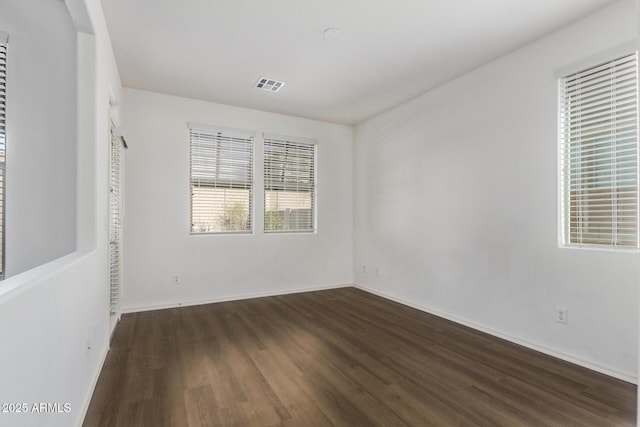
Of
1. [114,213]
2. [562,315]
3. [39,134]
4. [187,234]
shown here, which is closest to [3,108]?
[39,134]

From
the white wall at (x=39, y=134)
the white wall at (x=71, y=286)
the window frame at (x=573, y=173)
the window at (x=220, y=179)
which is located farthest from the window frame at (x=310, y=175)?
the window frame at (x=573, y=173)

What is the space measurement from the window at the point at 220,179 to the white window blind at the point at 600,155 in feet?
12.4

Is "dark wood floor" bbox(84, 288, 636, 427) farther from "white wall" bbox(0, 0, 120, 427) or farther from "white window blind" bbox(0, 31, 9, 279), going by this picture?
"white window blind" bbox(0, 31, 9, 279)

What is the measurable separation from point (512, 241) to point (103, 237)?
366 cm

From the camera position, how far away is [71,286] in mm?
1739

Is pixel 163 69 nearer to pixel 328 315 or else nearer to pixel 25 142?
pixel 25 142

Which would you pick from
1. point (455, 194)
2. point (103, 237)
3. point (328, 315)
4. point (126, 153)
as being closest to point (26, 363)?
point (103, 237)

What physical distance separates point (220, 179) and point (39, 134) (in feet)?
8.09

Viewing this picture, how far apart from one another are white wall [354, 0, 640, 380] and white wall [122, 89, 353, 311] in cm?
124

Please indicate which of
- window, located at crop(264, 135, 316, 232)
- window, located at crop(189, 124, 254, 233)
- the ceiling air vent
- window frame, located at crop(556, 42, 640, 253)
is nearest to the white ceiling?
the ceiling air vent

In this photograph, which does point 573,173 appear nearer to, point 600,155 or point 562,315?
point 600,155

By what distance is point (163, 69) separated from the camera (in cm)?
358

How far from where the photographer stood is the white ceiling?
254 centimetres

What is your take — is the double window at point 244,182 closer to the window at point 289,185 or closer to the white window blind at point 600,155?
the window at point 289,185
